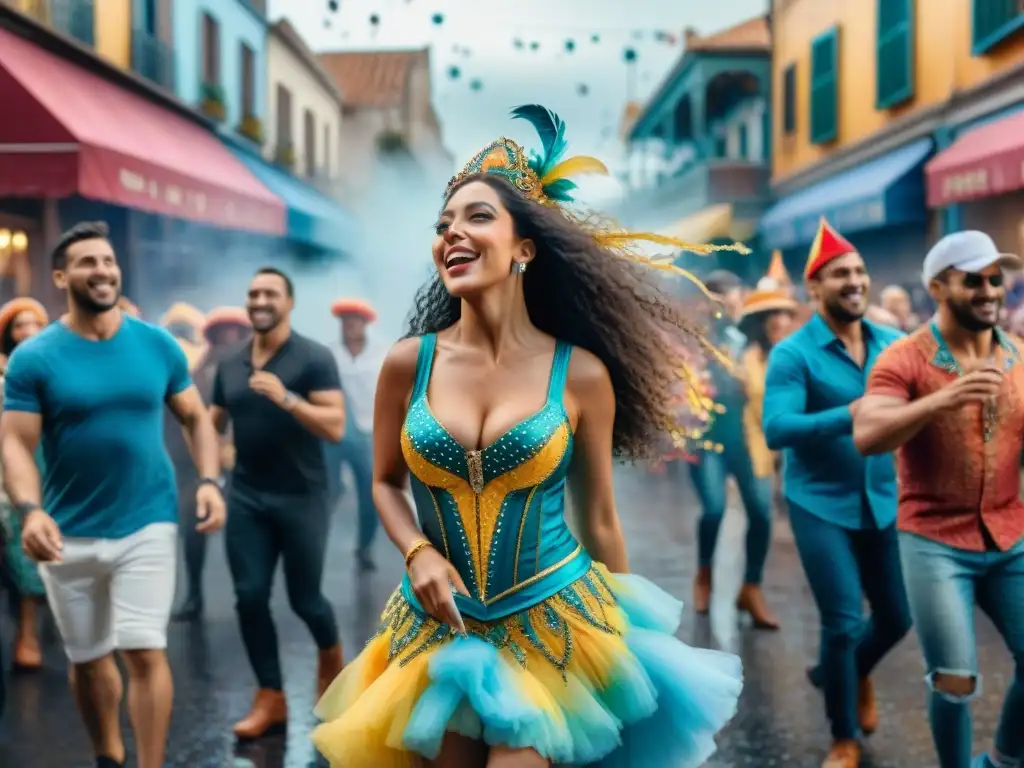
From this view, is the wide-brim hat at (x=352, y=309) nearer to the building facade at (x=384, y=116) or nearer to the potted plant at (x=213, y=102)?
the potted plant at (x=213, y=102)

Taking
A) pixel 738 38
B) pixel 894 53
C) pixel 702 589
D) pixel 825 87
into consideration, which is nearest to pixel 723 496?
pixel 702 589

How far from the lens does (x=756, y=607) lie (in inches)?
315

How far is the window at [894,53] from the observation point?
19828 mm

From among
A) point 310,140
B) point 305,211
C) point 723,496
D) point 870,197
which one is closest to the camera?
point 723,496

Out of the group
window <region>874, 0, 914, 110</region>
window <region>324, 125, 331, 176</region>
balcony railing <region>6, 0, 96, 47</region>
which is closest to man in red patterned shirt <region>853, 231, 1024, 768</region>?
balcony railing <region>6, 0, 96, 47</region>

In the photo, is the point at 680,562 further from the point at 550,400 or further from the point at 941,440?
the point at 550,400

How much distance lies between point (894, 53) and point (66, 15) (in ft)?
38.1

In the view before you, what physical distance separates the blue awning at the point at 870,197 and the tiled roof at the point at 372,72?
2637 cm

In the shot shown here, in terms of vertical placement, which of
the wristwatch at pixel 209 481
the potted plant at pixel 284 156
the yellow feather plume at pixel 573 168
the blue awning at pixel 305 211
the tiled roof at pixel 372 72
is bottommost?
the wristwatch at pixel 209 481

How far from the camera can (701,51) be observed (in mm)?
32500

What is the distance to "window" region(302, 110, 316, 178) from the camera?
1222 inches

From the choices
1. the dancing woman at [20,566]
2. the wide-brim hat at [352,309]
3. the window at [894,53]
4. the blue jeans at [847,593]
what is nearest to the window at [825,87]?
the window at [894,53]

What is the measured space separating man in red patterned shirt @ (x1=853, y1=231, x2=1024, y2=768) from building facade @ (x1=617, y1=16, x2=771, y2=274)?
72.8 ft

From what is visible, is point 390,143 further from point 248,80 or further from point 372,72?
point 248,80
